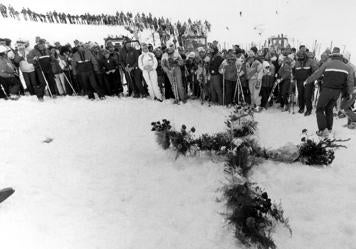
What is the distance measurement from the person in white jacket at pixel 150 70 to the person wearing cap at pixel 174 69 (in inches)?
14.9

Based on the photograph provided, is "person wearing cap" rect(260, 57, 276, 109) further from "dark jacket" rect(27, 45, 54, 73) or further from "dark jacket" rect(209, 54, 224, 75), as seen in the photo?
"dark jacket" rect(27, 45, 54, 73)

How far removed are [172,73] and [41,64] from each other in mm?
4614

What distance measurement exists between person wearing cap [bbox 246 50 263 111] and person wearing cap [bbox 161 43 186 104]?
218 cm

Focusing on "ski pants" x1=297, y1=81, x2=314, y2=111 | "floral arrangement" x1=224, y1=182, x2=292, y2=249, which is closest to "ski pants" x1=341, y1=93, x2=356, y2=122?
"ski pants" x1=297, y1=81, x2=314, y2=111

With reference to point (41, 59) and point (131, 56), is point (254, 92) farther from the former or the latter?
point (41, 59)

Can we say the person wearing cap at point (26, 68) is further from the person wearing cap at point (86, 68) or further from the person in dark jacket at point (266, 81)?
the person in dark jacket at point (266, 81)

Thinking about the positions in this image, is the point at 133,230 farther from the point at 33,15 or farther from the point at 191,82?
the point at 33,15

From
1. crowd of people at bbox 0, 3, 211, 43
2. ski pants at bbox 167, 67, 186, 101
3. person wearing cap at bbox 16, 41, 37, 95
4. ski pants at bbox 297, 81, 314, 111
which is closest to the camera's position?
A: ski pants at bbox 297, 81, 314, 111

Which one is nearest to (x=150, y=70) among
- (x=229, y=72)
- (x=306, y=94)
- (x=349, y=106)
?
(x=229, y=72)

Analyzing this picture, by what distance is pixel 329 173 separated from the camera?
5066 mm

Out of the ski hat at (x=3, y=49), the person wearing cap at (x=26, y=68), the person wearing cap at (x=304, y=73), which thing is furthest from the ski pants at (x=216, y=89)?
the ski hat at (x=3, y=49)

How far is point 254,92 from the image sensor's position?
9.21 m

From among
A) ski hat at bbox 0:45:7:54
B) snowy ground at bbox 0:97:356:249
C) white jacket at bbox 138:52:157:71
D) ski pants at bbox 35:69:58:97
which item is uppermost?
ski hat at bbox 0:45:7:54

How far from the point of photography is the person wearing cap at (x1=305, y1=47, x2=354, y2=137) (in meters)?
6.40
